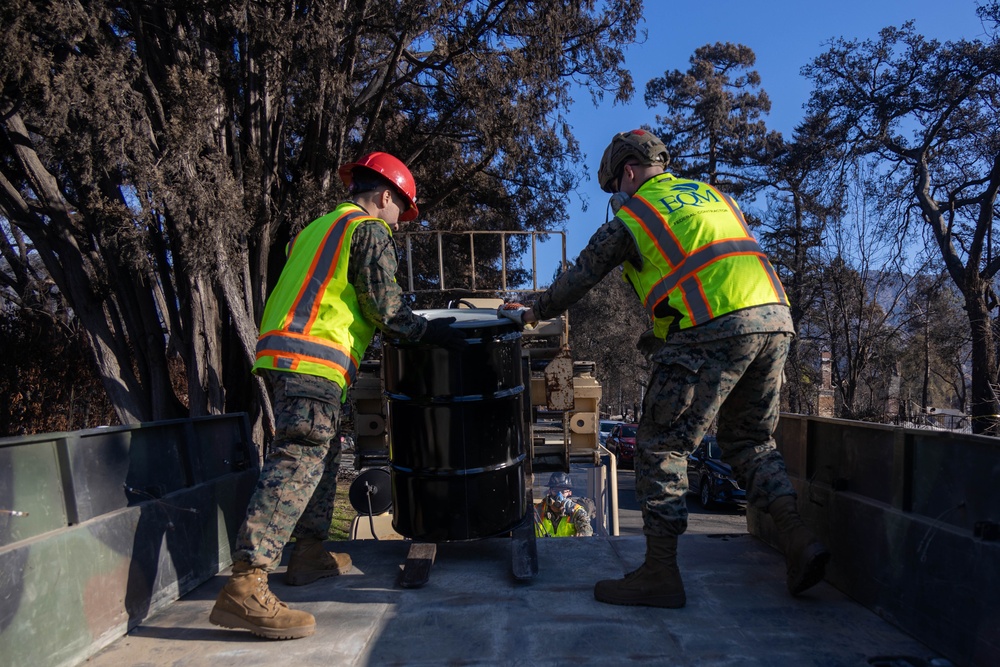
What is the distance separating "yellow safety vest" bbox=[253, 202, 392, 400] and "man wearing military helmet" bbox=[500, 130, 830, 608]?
1063mm

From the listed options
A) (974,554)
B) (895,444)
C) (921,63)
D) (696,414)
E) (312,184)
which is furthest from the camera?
(921,63)

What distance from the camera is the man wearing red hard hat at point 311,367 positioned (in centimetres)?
269

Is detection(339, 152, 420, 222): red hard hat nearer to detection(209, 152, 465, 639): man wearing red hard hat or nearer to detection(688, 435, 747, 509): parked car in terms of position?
detection(209, 152, 465, 639): man wearing red hard hat

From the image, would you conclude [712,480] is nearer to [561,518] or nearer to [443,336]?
[561,518]

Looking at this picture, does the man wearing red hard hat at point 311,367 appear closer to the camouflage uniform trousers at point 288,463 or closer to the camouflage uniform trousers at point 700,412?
the camouflage uniform trousers at point 288,463

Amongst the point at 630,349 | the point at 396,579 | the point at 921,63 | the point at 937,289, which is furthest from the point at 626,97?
the point at 630,349

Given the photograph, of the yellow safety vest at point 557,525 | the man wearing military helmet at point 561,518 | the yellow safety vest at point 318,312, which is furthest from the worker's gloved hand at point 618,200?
the yellow safety vest at point 557,525

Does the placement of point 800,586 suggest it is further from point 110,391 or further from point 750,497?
point 110,391

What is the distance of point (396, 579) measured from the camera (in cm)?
313

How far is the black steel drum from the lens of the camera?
330cm

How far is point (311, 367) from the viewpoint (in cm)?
288

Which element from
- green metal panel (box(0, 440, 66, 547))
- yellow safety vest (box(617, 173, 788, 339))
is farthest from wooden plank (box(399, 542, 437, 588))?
yellow safety vest (box(617, 173, 788, 339))

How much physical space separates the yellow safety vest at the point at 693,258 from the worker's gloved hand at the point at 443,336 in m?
0.86

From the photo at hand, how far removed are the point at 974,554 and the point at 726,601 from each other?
3.04ft
